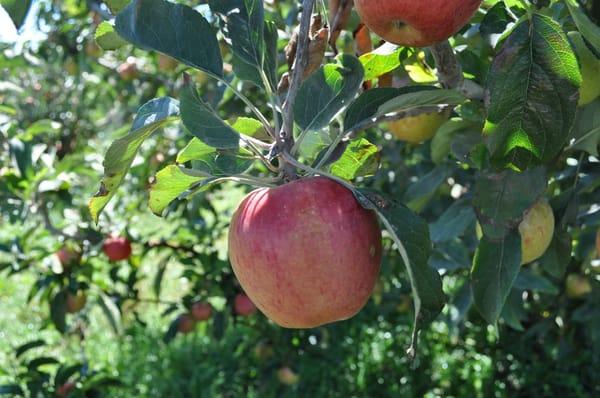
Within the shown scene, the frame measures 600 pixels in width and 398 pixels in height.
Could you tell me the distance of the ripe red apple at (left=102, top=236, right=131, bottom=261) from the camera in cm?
212

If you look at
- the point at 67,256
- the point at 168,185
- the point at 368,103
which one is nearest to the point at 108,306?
→ the point at 67,256

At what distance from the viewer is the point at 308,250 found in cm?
73

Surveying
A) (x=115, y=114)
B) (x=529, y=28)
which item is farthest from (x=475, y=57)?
(x=115, y=114)

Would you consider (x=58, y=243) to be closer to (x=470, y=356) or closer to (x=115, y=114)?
(x=470, y=356)

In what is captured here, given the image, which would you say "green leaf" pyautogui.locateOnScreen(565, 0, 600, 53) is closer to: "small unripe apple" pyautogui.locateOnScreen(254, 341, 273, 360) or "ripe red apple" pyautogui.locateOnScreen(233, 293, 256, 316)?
"ripe red apple" pyautogui.locateOnScreen(233, 293, 256, 316)

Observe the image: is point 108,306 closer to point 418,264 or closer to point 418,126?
point 418,126

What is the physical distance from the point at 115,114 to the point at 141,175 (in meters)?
1.69

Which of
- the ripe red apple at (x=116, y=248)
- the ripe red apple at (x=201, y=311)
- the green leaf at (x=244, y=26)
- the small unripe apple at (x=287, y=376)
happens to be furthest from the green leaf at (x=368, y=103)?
the small unripe apple at (x=287, y=376)

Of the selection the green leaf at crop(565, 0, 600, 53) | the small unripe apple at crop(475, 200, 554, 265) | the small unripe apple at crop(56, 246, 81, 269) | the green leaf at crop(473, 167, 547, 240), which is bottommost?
the small unripe apple at crop(56, 246, 81, 269)

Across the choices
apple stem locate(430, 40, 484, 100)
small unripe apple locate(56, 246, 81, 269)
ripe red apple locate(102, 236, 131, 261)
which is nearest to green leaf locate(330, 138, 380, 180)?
apple stem locate(430, 40, 484, 100)

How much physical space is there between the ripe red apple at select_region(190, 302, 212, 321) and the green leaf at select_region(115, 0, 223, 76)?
168 centimetres

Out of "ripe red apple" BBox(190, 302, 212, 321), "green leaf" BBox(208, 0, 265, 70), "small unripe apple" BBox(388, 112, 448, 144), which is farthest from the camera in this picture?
"ripe red apple" BBox(190, 302, 212, 321)

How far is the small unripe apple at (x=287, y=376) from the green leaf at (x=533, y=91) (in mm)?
1871

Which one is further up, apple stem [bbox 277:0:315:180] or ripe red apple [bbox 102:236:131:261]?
apple stem [bbox 277:0:315:180]
